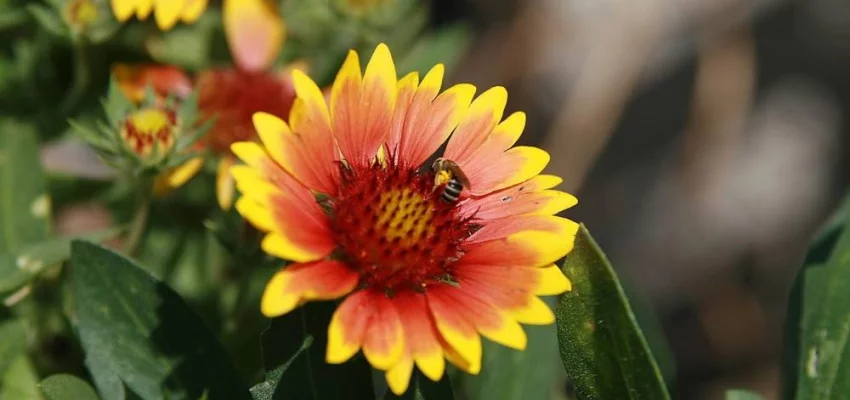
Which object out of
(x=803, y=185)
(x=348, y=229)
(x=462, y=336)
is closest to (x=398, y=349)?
(x=462, y=336)

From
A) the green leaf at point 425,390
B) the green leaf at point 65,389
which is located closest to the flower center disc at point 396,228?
the green leaf at point 425,390

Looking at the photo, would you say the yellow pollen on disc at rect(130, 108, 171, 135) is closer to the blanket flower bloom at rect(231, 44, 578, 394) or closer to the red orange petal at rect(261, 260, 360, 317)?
the blanket flower bloom at rect(231, 44, 578, 394)

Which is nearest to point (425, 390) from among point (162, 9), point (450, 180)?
point (450, 180)

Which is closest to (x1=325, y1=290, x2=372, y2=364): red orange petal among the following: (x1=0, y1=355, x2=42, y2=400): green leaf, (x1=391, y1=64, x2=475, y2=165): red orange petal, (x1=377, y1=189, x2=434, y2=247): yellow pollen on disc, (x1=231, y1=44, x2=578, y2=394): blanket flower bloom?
(x1=231, y1=44, x2=578, y2=394): blanket flower bloom

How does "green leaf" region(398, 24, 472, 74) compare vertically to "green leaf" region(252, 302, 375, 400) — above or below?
above

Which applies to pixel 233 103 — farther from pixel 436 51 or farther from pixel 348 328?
pixel 348 328

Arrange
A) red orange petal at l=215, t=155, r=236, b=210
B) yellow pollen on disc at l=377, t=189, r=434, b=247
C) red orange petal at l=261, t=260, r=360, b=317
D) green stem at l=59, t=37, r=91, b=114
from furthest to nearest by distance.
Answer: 1. green stem at l=59, t=37, r=91, b=114
2. red orange petal at l=215, t=155, r=236, b=210
3. yellow pollen on disc at l=377, t=189, r=434, b=247
4. red orange petal at l=261, t=260, r=360, b=317

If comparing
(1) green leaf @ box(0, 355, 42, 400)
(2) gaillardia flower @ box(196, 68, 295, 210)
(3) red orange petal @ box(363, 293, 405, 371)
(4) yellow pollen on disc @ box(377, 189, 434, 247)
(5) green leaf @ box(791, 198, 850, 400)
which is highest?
(4) yellow pollen on disc @ box(377, 189, 434, 247)

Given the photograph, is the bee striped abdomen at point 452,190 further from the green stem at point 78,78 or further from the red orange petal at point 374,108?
the green stem at point 78,78
